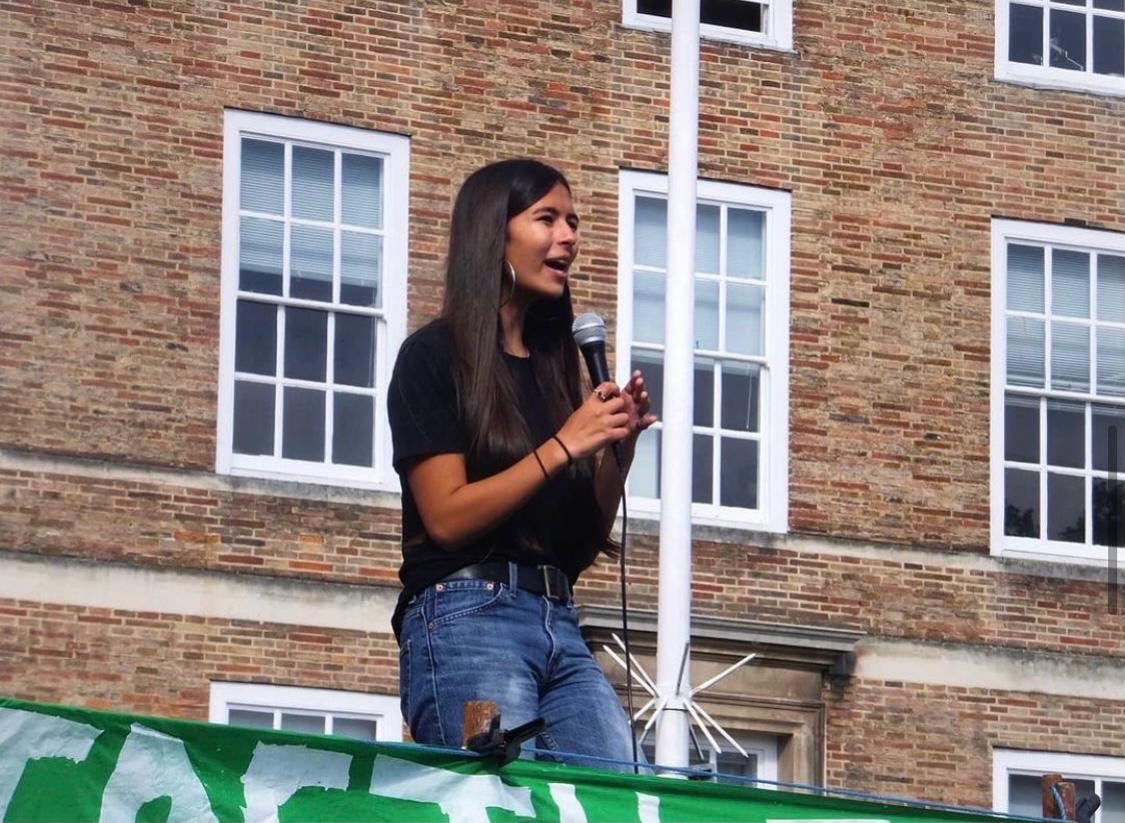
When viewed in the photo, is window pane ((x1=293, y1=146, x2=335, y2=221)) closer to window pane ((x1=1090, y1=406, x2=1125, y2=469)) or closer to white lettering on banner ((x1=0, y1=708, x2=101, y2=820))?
window pane ((x1=1090, y1=406, x2=1125, y2=469))

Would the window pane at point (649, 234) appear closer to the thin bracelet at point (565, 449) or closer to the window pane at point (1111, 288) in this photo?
the window pane at point (1111, 288)

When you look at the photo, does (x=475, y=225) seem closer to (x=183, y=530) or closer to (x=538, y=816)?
(x=538, y=816)

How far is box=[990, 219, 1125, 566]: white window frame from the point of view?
1770 centimetres

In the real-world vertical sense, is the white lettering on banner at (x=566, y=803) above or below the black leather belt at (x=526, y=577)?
below

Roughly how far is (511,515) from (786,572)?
11.8m

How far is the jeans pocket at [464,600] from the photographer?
17.5ft

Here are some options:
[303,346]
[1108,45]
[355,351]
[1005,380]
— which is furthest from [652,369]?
[1108,45]

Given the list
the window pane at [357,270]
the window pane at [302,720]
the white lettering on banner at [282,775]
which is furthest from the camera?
the window pane at [357,270]

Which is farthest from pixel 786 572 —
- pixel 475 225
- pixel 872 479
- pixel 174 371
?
pixel 475 225

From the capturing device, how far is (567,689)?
5.45 m

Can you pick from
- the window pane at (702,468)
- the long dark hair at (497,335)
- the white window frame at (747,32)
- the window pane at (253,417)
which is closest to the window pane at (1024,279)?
the white window frame at (747,32)

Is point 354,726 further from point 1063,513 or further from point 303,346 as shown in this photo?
point 1063,513

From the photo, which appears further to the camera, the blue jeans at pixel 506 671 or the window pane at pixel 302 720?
the window pane at pixel 302 720

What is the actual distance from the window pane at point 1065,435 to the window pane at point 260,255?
567cm
